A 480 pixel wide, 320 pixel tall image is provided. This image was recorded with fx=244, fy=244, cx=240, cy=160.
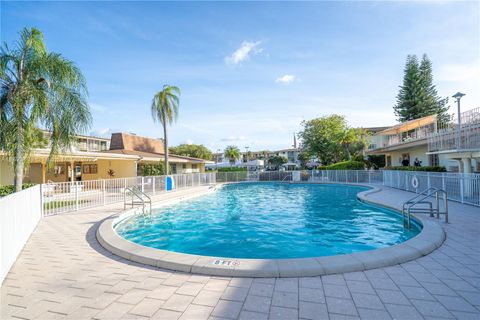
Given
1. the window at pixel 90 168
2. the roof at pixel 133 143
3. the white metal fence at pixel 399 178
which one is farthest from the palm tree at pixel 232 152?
the window at pixel 90 168

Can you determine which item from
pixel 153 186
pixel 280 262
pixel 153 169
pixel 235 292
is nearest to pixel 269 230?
pixel 280 262

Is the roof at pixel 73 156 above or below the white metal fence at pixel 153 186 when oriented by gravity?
above

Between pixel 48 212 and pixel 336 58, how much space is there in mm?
14740

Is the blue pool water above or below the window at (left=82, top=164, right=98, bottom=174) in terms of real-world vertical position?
below

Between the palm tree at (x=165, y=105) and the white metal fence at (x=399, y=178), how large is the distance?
7620mm

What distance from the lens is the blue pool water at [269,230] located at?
6633 mm

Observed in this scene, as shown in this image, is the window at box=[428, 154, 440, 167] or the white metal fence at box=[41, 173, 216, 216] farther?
the window at box=[428, 154, 440, 167]

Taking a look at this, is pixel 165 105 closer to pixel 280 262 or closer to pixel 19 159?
pixel 19 159

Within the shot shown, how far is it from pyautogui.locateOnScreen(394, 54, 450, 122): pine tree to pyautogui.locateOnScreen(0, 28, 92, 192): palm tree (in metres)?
43.9

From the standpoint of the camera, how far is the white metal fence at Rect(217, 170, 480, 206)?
9359mm

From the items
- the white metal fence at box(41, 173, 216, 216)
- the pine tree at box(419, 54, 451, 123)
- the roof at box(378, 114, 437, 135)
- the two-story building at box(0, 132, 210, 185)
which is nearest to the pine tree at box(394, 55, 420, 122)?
the pine tree at box(419, 54, 451, 123)

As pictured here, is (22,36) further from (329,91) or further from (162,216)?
(329,91)

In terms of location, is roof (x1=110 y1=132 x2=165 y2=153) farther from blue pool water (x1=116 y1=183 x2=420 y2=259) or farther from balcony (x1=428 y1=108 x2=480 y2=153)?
balcony (x1=428 y1=108 x2=480 y2=153)

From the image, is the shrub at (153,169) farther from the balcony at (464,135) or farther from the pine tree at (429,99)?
the pine tree at (429,99)
